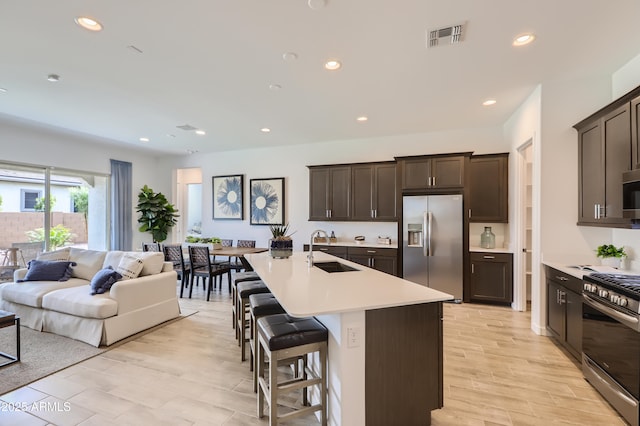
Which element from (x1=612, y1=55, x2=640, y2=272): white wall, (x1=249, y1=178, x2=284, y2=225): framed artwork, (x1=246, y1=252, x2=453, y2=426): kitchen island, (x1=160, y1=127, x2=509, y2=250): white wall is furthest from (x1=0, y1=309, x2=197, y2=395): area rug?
(x1=612, y1=55, x2=640, y2=272): white wall

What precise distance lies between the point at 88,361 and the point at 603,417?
174 inches

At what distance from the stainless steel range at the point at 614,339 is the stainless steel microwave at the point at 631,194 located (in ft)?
1.82

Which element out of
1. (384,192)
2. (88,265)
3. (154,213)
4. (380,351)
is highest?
(384,192)

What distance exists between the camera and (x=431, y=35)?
2512 millimetres

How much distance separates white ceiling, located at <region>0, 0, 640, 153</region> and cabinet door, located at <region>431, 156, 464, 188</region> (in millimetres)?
689

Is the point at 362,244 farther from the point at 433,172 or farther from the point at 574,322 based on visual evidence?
the point at 574,322

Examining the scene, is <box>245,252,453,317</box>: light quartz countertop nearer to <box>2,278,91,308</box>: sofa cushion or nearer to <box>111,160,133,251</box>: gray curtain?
<box>2,278,91,308</box>: sofa cushion

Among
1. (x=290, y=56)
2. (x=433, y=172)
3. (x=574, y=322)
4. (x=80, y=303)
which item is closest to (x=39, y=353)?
(x=80, y=303)

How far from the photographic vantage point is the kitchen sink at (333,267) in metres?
3.00

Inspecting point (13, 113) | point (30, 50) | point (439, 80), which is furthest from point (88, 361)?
point (439, 80)

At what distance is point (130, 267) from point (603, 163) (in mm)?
5490

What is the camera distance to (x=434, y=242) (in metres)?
4.89

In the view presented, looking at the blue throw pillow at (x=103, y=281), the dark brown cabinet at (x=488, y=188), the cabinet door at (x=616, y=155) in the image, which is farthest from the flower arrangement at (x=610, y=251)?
the blue throw pillow at (x=103, y=281)

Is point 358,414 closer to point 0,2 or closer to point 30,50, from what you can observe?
point 0,2
